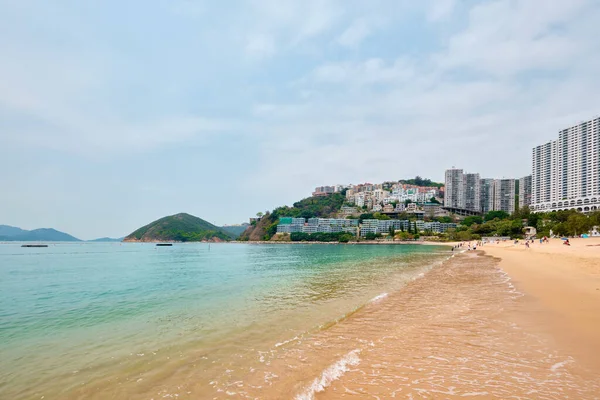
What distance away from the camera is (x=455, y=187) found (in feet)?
646

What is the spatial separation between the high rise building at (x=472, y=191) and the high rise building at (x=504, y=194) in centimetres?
939

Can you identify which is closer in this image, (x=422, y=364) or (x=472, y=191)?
(x=422, y=364)

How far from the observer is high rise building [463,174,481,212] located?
648 feet

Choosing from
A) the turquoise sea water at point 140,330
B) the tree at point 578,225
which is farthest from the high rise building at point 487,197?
the turquoise sea water at point 140,330

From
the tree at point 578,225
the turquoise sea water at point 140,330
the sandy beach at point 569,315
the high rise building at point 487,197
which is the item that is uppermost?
the high rise building at point 487,197

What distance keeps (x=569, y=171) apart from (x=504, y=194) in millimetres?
62668

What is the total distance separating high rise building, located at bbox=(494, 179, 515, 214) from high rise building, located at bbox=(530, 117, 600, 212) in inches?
1444

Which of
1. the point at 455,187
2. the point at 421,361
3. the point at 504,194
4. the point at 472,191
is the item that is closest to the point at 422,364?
the point at 421,361

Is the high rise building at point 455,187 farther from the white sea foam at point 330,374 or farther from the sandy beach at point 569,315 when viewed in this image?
the white sea foam at point 330,374

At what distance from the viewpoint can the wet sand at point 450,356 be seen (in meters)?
4.78

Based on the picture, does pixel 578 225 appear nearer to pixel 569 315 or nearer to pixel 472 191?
pixel 569 315

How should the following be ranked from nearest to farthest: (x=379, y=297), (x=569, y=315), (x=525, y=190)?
1. (x=569, y=315)
2. (x=379, y=297)
3. (x=525, y=190)

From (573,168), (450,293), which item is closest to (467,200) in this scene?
(573,168)

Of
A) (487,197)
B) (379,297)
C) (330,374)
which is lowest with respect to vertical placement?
(379,297)
